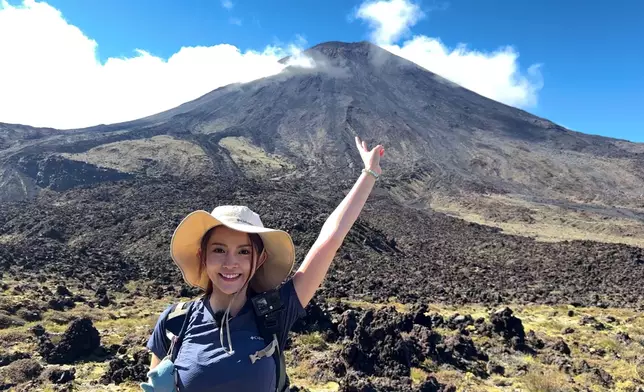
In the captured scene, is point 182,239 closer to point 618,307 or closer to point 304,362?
point 304,362

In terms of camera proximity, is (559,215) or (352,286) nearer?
(352,286)

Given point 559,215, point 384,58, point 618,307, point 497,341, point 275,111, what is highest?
point 384,58

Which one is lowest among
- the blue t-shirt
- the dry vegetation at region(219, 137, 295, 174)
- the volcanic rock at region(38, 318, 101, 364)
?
the volcanic rock at region(38, 318, 101, 364)

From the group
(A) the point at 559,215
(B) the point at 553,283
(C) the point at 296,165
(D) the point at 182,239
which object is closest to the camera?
(D) the point at 182,239

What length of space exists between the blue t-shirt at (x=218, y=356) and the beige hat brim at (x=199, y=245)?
0.24 m

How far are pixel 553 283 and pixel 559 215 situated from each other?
2807 cm

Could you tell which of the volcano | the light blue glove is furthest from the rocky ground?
the light blue glove

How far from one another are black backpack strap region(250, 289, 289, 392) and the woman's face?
0.12m

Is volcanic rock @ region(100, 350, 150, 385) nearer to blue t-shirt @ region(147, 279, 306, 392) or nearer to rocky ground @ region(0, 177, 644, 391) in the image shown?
rocky ground @ region(0, 177, 644, 391)

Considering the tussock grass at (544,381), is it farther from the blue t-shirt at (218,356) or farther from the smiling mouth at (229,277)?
the smiling mouth at (229,277)

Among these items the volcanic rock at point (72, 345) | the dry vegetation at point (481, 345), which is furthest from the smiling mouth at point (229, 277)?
the volcanic rock at point (72, 345)

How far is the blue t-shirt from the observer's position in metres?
1.76

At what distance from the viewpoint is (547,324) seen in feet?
38.0

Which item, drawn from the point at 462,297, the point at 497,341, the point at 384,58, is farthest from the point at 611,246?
the point at 384,58
